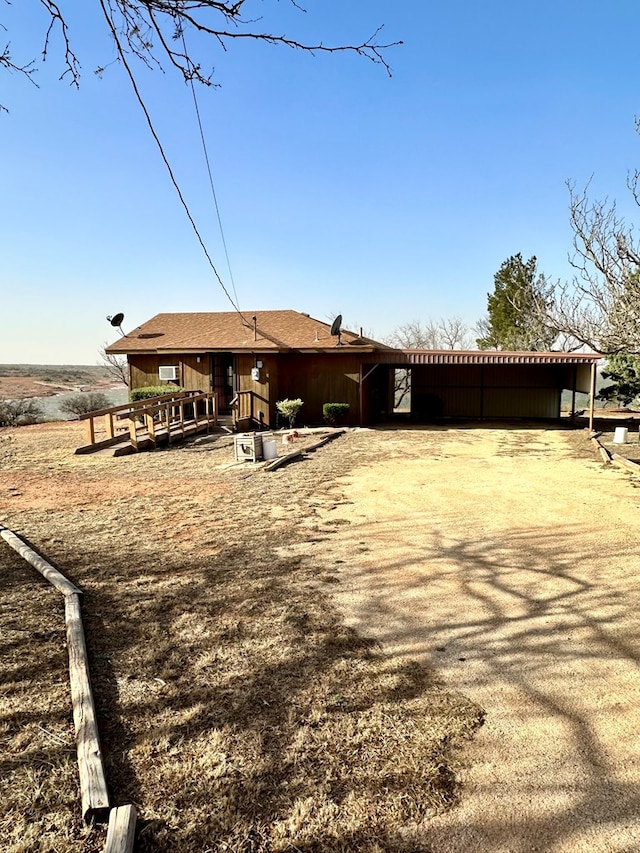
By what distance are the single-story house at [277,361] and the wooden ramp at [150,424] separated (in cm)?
88

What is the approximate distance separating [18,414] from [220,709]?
69.9ft

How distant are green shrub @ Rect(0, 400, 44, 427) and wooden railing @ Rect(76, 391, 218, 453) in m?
3.12

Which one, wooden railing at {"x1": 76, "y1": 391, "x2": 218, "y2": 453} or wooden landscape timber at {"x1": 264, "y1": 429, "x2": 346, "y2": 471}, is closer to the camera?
wooden landscape timber at {"x1": 264, "y1": 429, "x2": 346, "y2": 471}

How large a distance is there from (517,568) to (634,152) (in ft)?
47.1

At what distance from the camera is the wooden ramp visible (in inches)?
464

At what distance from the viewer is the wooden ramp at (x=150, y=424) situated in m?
11.8

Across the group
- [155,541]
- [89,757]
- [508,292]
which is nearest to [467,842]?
[89,757]

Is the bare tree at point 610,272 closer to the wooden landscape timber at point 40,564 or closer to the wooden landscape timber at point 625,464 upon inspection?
the wooden landscape timber at point 625,464

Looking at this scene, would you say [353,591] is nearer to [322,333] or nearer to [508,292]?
[322,333]

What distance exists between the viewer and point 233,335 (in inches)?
685

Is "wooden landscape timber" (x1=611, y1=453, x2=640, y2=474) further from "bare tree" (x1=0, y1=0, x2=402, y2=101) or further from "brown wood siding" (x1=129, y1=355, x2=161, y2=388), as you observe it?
"brown wood siding" (x1=129, y1=355, x2=161, y2=388)

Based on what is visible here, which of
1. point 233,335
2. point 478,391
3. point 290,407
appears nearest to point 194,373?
point 233,335

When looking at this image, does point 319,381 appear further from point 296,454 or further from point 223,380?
point 296,454

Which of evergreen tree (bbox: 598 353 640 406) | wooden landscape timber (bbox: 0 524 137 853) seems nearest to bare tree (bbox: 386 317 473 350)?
evergreen tree (bbox: 598 353 640 406)
